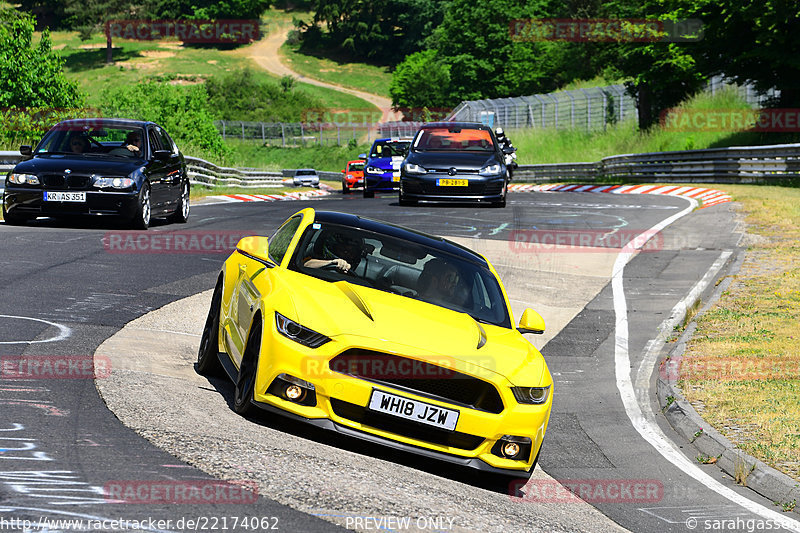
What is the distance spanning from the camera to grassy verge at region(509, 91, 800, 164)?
40.0m

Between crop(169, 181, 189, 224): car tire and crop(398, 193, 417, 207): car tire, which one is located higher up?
crop(169, 181, 189, 224): car tire

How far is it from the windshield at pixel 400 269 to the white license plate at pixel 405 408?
3.89ft

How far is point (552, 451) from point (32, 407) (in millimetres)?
3973

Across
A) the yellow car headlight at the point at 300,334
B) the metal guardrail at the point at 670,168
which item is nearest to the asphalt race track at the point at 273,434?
the yellow car headlight at the point at 300,334

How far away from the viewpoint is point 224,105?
10806 centimetres

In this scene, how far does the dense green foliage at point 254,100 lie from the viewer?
106438 mm

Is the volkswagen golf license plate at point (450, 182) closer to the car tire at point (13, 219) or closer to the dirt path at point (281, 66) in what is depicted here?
the car tire at point (13, 219)

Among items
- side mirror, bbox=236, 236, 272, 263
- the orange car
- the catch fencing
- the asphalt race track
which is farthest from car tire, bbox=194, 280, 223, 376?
the catch fencing

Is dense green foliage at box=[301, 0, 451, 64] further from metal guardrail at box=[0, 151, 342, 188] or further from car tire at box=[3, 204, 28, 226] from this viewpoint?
car tire at box=[3, 204, 28, 226]

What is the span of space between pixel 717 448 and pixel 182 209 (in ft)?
44.7

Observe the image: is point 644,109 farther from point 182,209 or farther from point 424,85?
point 424,85

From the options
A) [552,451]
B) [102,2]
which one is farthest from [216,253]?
[102,2]

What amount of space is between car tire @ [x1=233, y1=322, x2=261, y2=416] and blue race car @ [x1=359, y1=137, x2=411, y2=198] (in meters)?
25.5

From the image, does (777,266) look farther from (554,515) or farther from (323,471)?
(323,471)
